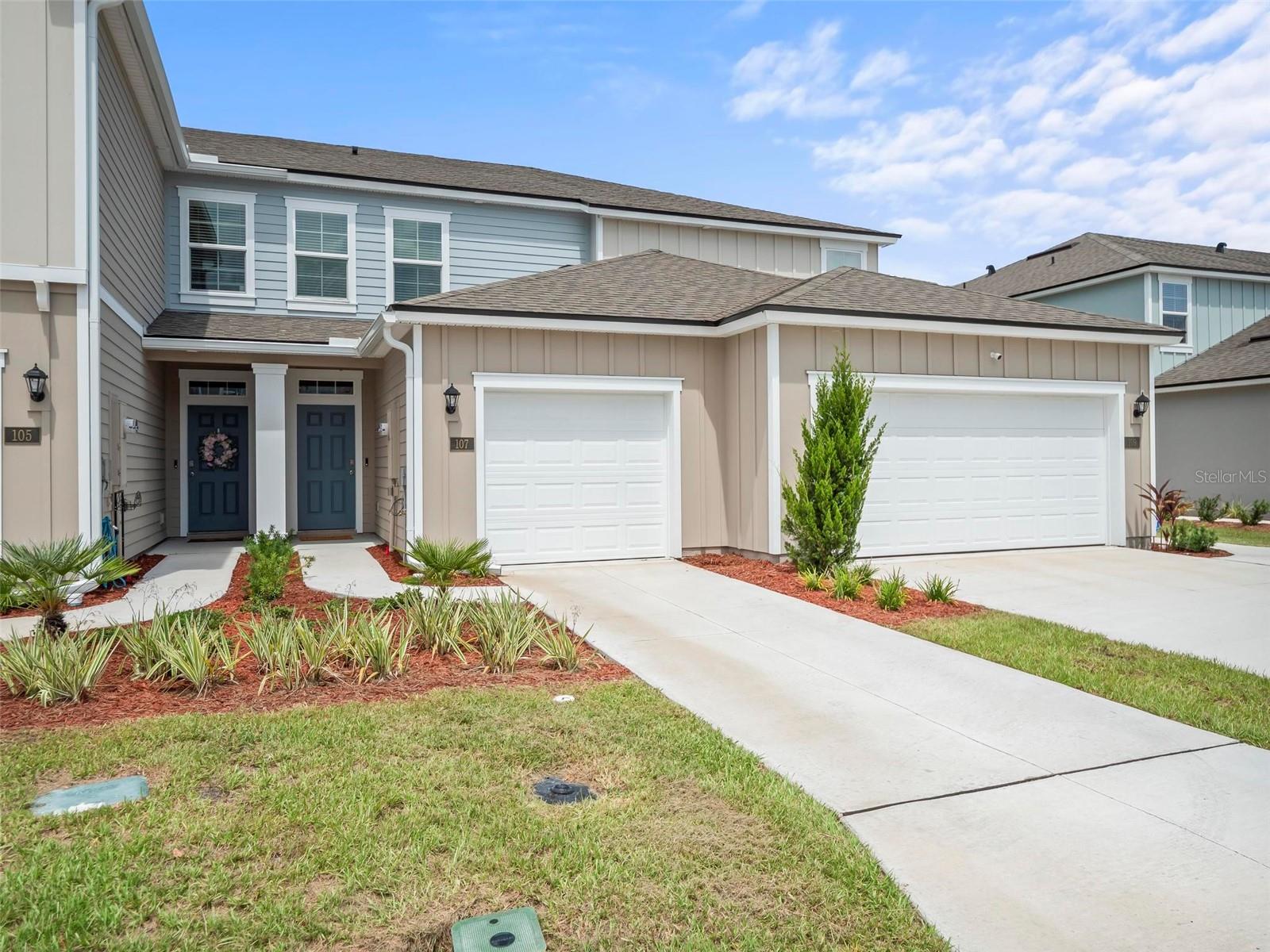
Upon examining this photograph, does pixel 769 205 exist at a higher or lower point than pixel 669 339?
higher

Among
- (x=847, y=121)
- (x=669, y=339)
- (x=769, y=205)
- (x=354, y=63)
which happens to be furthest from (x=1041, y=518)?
(x=354, y=63)

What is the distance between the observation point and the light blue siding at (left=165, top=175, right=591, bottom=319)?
45.2 feet

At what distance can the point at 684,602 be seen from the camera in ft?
26.7

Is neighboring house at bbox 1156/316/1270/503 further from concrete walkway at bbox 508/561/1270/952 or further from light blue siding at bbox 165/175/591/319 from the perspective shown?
concrete walkway at bbox 508/561/1270/952

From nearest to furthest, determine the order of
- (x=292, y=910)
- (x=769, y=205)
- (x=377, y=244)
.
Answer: (x=292, y=910), (x=377, y=244), (x=769, y=205)

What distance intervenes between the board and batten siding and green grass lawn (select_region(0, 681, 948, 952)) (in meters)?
6.51

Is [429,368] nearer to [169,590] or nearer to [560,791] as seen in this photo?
[169,590]

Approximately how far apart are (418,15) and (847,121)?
25.4 feet

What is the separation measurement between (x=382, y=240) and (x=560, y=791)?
12835 millimetres

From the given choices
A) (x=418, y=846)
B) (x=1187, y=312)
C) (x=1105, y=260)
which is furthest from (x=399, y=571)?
(x=1187, y=312)

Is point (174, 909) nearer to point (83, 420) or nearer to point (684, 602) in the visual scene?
point (684, 602)

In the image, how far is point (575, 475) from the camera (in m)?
10.7

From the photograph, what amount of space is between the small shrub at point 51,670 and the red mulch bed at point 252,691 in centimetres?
7

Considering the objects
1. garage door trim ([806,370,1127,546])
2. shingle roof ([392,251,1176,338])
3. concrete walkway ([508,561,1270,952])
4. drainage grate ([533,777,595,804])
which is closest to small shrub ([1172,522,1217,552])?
garage door trim ([806,370,1127,546])
